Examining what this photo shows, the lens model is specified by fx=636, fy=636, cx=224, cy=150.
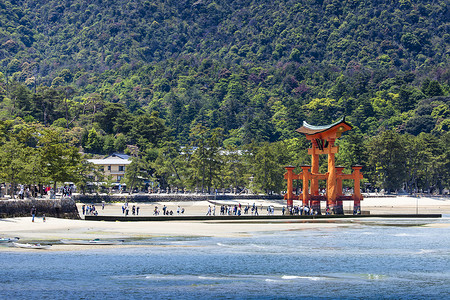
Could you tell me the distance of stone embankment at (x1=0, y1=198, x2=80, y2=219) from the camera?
61.2m

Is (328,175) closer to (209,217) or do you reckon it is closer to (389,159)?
(209,217)

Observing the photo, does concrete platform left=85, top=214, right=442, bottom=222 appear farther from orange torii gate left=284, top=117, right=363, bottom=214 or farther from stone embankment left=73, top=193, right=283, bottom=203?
stone embankment left=73, top=193, right=283, bottom=203

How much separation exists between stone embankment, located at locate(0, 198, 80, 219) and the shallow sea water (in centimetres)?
1596

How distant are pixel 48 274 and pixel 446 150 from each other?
118 m

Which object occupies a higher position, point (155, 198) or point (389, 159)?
point (389, 159)

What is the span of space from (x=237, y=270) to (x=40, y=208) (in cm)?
3048

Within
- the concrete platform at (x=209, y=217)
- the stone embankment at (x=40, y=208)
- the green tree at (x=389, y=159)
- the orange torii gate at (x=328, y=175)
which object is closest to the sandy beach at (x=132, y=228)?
the stone embankment at (x=40, y=208)

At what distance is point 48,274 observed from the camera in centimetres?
4006

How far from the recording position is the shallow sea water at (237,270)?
36312 millimetres

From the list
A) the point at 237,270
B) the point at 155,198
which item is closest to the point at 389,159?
the point at 155,198

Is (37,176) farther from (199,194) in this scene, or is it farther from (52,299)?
(199,194)

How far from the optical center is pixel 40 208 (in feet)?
216

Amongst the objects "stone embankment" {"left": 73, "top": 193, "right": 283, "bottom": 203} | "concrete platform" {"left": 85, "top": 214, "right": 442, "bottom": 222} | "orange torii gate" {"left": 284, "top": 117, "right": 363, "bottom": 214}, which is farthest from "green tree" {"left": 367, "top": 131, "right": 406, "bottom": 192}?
"orange torii gate" {"left": 284, "top": 117, "right": 363, "bottom": 214}

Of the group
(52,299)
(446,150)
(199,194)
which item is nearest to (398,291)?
(52,299)
